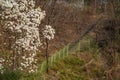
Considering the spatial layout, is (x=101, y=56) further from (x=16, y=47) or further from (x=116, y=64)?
(x=16, y=47)

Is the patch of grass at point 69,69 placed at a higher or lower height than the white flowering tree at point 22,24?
lower

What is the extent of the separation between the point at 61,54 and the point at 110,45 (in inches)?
63.4

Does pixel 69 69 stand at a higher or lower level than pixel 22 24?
lower

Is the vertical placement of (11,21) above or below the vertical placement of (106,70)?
above

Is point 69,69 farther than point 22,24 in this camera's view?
Yes

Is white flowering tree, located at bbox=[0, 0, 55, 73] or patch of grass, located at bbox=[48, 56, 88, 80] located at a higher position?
white flowering tree, located at bbox=[0, 0, 55, 73]

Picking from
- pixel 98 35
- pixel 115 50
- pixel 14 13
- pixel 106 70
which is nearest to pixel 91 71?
pixel 106 70

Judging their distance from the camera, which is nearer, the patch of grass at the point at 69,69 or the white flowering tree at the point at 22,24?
the white flowering tree at the point at 22,24

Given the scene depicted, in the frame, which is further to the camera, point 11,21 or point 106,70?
point 106,70

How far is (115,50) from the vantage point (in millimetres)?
9953

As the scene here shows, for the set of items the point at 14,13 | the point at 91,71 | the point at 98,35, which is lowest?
the point at 91,71

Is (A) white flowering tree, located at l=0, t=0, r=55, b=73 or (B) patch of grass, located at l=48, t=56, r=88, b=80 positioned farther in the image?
(B) patch of grass, located at l=48, t=56, r=88, b=80

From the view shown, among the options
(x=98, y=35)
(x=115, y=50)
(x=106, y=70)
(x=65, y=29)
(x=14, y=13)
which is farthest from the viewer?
(x=65, y=29)

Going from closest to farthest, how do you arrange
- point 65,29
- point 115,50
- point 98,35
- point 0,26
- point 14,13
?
point 14,13, point 0,26, point 115,50, point 98,35, point 65,29
